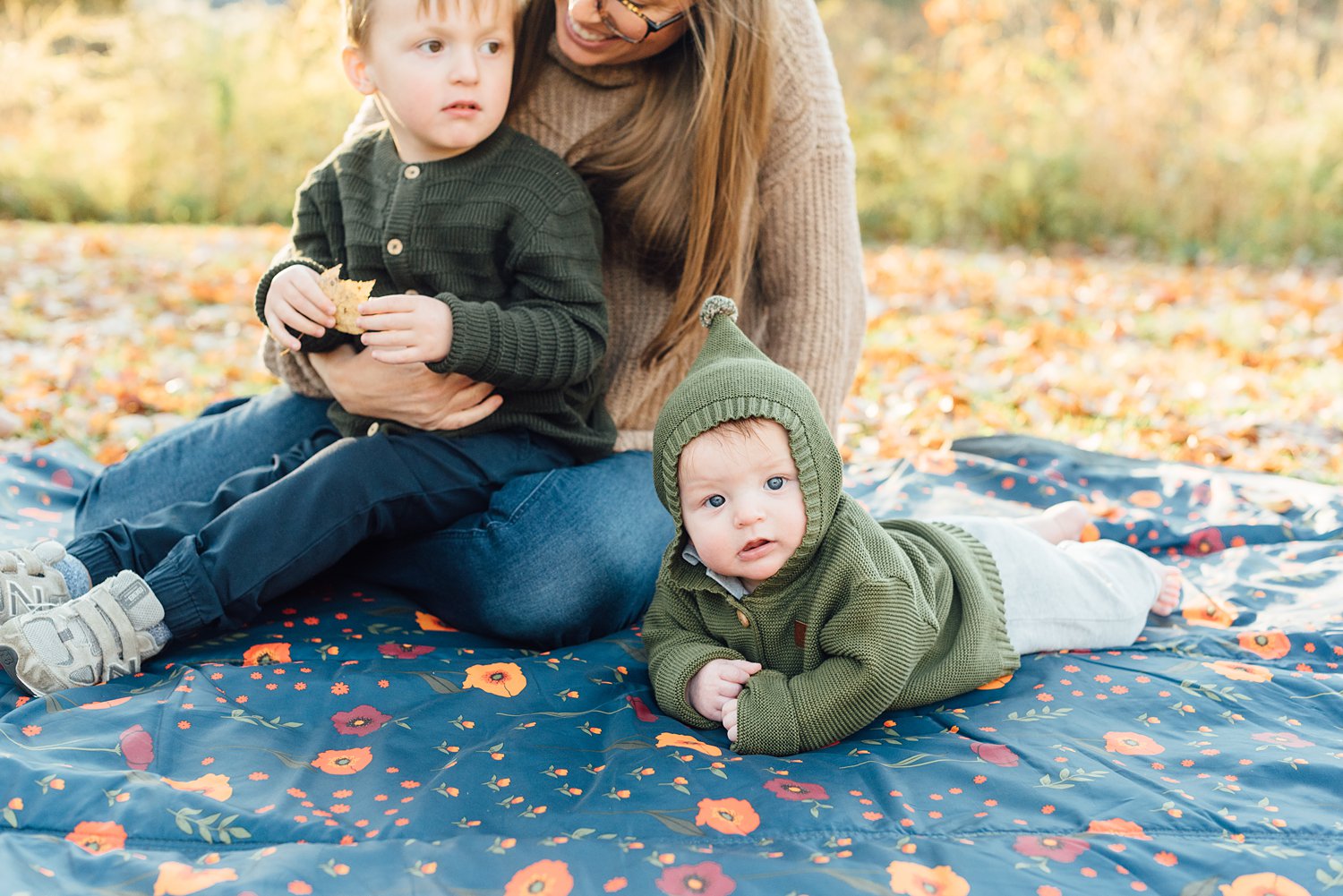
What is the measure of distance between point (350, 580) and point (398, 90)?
1.10 meters

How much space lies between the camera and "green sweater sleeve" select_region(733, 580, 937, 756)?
1.89 meters

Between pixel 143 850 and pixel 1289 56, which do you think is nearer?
pixel 143 850

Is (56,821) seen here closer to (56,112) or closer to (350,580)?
(350,580)

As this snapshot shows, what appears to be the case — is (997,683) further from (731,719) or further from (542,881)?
(542,881)

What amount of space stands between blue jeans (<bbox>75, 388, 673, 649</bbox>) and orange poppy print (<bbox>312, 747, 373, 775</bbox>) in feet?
1.73

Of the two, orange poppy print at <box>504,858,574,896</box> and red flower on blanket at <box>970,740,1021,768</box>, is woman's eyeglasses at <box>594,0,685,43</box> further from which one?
orange poppy print at <box>504,858,574,896</box>

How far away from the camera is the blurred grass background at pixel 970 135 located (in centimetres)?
841

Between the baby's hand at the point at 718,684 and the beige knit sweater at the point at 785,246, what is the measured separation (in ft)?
2.93

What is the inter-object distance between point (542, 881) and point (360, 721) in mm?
588

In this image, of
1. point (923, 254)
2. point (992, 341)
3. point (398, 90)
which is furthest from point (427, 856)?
point (923, 254)

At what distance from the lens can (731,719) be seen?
1.95 m

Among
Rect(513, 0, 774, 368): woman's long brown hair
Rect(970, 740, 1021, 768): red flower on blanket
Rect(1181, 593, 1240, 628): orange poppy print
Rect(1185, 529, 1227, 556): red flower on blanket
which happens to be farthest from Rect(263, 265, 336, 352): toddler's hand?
Rect(1185, 529, 1227, 556): red flower on blanket

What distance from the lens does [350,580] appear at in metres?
2.65

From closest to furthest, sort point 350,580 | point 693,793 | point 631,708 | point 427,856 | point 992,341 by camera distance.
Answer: point 427,856
point 693,793
point 631,708
point 350,580
point 992,341
